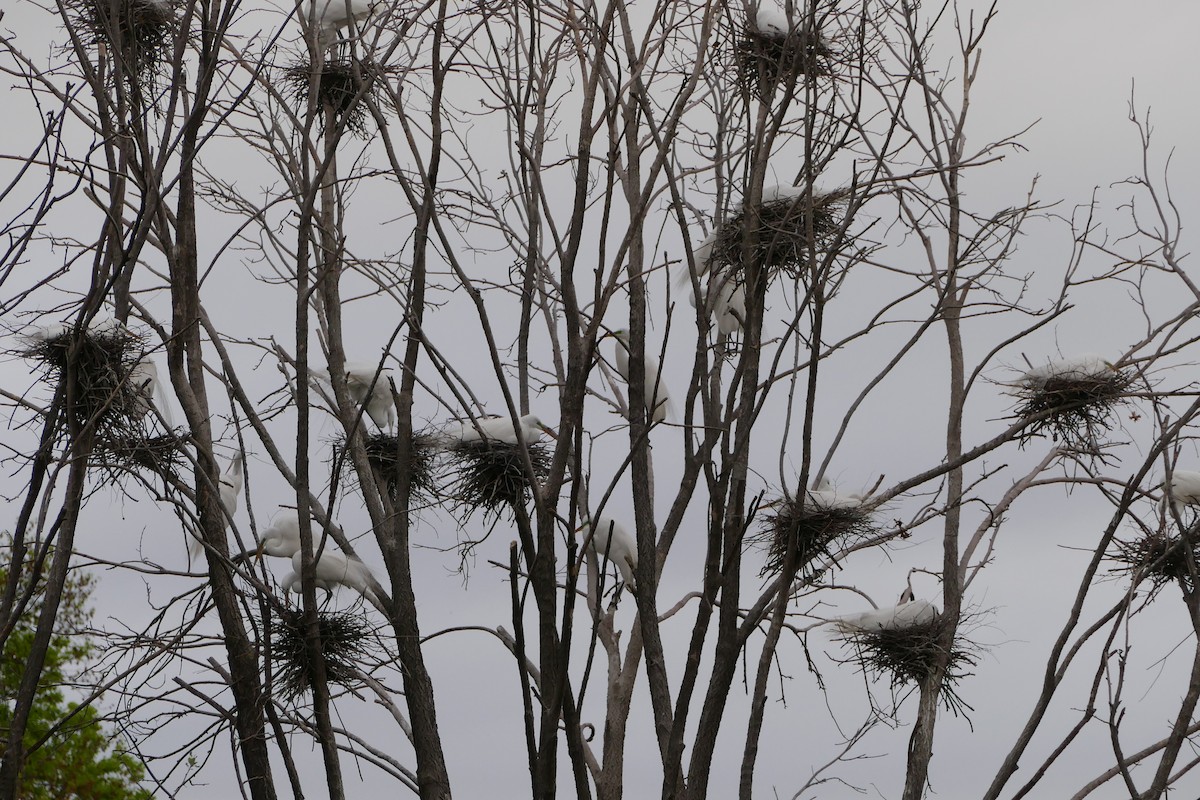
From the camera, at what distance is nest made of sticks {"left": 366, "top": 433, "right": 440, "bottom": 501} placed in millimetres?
5090

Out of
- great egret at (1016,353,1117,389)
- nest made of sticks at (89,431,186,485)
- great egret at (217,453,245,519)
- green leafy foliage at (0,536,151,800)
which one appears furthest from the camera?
green leafy foliage at (0,536,151,800)

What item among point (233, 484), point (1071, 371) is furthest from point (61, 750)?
point (1071, 371)

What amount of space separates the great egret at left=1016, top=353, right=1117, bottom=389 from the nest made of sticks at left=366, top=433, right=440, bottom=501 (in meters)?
2.18

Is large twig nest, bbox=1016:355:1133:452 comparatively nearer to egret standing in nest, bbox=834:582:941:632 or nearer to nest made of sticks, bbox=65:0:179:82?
egret standing in nest, bbox=834:582:941:632

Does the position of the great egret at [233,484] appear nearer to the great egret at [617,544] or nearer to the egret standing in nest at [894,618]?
the great egret at [617,544]

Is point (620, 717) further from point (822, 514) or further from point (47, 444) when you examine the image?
point (47, 444)

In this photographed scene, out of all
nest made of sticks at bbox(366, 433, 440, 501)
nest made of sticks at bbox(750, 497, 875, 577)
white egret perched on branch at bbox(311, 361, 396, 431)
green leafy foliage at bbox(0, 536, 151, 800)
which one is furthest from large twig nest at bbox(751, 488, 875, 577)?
green leafy foliage at bbox(0, 536, 151, 800)

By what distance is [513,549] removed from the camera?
2.47m

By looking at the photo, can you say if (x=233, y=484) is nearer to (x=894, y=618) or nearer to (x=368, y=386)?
(x=368, y=386)

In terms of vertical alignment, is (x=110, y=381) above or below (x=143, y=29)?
below

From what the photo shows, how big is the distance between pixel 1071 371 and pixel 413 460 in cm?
244

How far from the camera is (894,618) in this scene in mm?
5266

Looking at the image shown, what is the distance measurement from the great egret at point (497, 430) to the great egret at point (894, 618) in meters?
1.37

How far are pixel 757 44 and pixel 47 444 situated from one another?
8.34 ft
